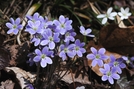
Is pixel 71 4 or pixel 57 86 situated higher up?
pixel 71 4

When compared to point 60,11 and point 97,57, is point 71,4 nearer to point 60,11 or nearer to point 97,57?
point 60,11

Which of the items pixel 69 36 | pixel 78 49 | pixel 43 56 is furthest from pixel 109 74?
pixel 43 56

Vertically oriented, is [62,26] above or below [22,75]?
above

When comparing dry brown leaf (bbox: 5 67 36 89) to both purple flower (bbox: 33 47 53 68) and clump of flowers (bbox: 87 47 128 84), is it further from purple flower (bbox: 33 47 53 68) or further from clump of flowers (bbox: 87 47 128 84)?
clump of flowers (bbox: 87 47 128 84)

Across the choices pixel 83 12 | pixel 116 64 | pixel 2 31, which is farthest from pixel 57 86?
pixel 83 12

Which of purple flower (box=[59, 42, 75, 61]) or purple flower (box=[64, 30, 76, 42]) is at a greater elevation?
purple flower (box=[64, 30, 76, 42])

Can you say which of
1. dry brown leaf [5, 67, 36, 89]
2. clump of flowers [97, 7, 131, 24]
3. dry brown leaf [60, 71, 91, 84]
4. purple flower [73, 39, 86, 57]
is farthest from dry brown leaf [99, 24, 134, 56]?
dry brown leaf [5, 67, 36, 89]

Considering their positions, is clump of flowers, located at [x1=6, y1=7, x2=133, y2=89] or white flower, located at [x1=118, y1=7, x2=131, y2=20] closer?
clump of flowers, located at [x1=6, y1=7, x2=133, y2=89]

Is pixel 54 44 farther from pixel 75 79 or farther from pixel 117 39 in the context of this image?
pixel 117 39

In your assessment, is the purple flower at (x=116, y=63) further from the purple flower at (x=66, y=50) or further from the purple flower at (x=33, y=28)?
the purple flower at (x=33, y=28)

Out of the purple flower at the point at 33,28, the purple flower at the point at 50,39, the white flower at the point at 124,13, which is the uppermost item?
the purple flower at the point at 33,28

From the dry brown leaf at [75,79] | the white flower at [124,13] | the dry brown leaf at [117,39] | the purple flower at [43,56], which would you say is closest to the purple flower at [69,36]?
the purple flower at [43,56]
